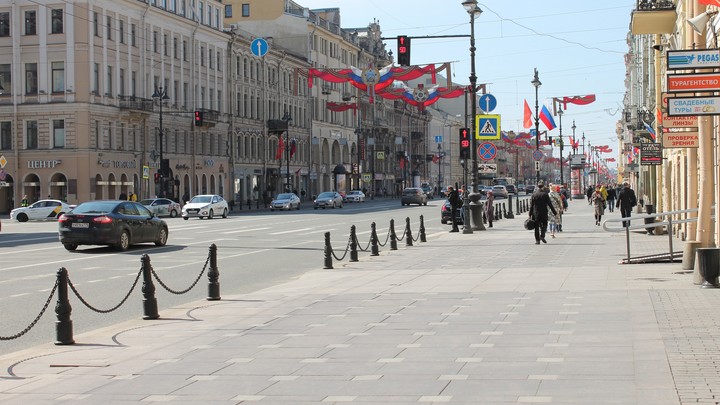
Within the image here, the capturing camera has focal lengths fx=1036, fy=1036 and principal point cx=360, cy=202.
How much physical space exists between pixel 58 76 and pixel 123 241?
1561 inches

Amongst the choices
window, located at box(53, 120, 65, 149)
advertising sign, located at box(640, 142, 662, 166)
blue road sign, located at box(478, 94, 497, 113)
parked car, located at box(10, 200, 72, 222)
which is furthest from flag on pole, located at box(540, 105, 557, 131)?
window, located at box(53, 120, 65, 149)

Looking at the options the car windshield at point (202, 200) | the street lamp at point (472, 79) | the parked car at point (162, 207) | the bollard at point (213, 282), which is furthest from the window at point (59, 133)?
the bollard at point (213, 282)

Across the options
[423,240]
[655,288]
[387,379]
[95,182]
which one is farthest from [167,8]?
[387,379]

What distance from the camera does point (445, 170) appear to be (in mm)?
168000

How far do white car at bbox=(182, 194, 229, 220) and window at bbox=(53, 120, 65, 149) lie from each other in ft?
37.3

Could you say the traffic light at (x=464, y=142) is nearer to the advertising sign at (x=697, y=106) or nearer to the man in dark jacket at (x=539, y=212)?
the man in dark jacket at (x=539, y=212)

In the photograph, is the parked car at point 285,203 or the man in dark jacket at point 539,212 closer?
the man in dark jacket at point 539,212

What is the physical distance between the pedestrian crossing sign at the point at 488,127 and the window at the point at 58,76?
3553 centimetres

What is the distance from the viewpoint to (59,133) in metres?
65.4

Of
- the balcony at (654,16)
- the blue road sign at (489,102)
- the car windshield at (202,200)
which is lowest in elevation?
the car windshield at (202,200)

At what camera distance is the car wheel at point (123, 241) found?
28734 mm

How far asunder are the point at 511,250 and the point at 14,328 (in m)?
16.3

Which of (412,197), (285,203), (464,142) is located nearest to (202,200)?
(285,203)

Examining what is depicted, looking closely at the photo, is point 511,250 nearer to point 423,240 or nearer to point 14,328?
point 423,240
